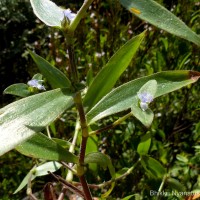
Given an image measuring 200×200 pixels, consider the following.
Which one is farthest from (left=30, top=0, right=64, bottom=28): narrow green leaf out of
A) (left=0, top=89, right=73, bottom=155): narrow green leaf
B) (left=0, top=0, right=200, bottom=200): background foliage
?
(left=0, top=0, right=200, bottom=200): background foliage

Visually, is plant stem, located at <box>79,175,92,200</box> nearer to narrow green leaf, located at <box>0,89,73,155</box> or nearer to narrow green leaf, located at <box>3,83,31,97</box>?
narrow green leaf, located at <box>0,89,73,155</box>

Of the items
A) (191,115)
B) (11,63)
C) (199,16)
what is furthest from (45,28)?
(191,115)

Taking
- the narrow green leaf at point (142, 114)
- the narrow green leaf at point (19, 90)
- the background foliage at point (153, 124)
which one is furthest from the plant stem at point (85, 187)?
the background foliage at point (153, 124)

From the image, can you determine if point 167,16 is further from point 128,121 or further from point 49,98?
point 128,121

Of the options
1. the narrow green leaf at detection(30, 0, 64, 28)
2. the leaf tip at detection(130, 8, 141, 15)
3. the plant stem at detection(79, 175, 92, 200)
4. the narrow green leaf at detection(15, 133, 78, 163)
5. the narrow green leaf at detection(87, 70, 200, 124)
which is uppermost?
the leaf tip at detection(130, 8, 141, 15)

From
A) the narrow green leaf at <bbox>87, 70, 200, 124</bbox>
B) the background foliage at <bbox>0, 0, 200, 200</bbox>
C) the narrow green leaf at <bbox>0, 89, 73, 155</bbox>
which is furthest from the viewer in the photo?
the background foliage at <bbox>0, 0, 200, 200</bbox>

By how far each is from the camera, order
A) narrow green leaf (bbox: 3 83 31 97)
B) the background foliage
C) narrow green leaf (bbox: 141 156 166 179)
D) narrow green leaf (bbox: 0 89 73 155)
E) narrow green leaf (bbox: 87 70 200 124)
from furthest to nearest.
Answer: the background foliage → narrow green leaf (bbox: 141 156 166 179) → narrow green leaf (bbox: 3 83 31 97) → narrow green leaf (bbox: 87 70 200 124) → narrow green leaf (bbox: 0 89 73 155)

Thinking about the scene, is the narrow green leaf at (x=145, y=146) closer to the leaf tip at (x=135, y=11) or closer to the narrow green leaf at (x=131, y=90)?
the narrow green leaf at (x=131, y=90)

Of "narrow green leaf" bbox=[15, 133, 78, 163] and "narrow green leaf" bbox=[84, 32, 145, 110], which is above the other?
"narrow green leaf" bbox=[84, 32, 145, 110]
